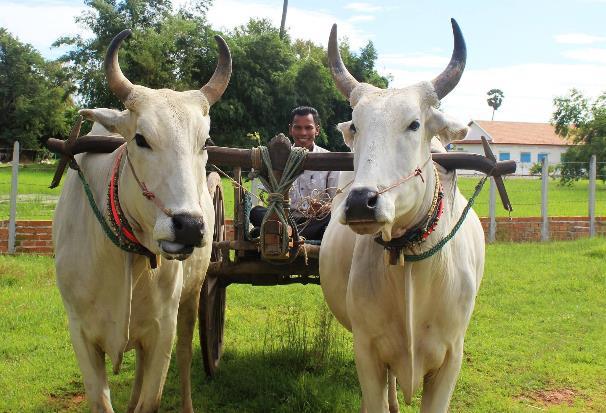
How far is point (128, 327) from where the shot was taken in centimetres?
337

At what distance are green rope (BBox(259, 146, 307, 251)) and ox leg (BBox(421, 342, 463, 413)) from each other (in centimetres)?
112

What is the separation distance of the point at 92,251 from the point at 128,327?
1.41ft

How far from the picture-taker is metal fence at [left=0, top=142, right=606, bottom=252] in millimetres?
11705

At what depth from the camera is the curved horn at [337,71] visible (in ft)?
10.8

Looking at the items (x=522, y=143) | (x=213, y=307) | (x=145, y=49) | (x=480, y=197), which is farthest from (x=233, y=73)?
(x=522, y=143)

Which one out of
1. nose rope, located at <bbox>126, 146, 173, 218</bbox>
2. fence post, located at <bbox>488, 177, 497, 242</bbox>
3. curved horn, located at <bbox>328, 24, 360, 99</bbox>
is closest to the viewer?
nose rope, located at <bbox>126, 146, 173, 218</bbox>

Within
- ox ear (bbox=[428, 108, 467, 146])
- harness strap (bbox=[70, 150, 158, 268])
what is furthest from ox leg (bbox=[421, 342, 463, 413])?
harness strap (bbox=[70, 150, 158, 268])

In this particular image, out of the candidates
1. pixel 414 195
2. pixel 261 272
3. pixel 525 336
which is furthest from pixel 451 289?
pixel 525 336

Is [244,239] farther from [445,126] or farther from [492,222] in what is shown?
[492,222]

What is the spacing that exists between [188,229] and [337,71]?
3.85 ft

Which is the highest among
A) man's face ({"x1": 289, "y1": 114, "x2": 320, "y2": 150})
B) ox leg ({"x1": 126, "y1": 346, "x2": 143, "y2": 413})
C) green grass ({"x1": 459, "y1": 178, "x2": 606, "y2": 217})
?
man's face ({"x1": 289, "y1": 114, "x2": 320, "y2": 150})

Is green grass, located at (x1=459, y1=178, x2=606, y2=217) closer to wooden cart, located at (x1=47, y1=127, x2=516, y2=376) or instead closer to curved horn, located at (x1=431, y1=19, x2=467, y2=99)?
wooden cart, located at (x1=47, y1=127, x2=516, y2=376)

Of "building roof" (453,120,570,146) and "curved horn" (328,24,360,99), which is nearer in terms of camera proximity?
"curved horn" (328,24,360,99)

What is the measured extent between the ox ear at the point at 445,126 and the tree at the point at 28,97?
33.3 m
